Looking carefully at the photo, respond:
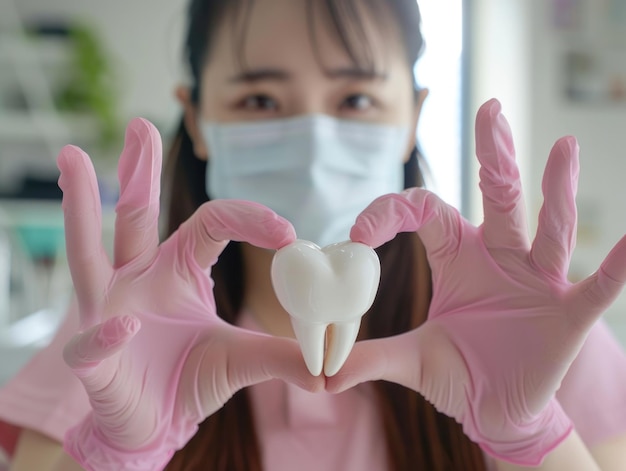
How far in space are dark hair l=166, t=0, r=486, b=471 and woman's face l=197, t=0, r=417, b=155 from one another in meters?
0.01

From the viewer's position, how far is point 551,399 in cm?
40

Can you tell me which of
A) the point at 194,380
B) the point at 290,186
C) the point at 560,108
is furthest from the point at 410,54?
the point at 560,108

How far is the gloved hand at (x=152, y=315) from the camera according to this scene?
1.20ft

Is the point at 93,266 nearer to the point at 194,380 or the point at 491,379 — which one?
the point at 194,380

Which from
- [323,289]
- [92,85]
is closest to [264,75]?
[323,289]

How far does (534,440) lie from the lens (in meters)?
0.40

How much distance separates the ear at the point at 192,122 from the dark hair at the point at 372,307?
14 mm

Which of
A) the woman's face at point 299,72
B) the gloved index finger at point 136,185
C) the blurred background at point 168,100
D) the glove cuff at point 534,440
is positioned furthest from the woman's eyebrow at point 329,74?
the blurred background at point 168,100

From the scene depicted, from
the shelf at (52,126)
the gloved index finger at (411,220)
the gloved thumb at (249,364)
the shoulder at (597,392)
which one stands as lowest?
the shelf at (52,126)

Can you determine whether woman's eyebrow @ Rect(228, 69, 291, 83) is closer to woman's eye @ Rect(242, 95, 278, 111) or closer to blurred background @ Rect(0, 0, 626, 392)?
→ woman's eye @ Rect(242, 95, 278, 111)

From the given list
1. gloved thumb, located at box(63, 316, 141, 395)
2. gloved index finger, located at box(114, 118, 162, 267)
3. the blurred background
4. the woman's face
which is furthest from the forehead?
the blurred background

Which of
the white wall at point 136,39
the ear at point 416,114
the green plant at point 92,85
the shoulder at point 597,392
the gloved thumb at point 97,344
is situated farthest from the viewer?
the white wall at point 136,39

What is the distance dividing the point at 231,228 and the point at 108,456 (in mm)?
167

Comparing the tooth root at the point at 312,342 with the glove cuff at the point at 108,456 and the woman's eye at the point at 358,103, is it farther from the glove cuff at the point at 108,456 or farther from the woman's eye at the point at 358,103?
the woman's eye at the point at 358,103
